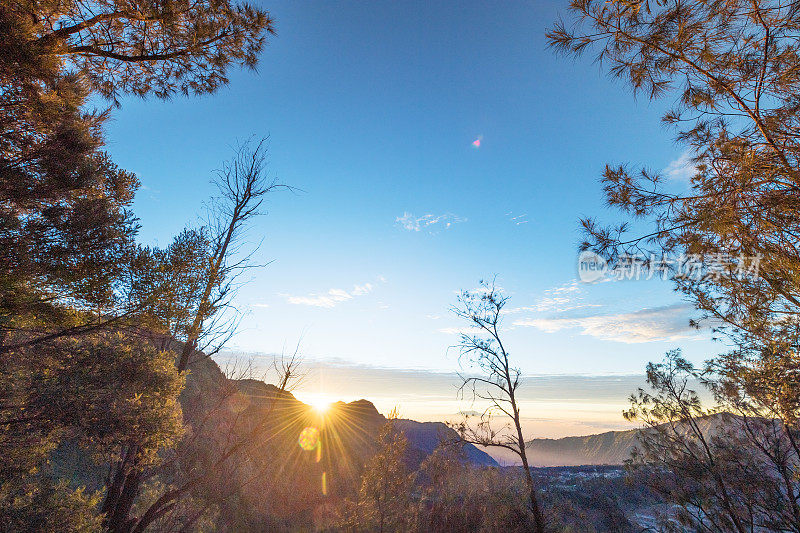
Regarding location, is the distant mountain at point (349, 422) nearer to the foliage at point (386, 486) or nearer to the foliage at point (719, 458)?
the foliage at point (386, 486)

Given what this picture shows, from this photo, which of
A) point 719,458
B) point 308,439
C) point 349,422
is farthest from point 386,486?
point 349,422

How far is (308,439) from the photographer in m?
53.5

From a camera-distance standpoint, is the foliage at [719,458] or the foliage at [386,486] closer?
the foliage at [719,458]

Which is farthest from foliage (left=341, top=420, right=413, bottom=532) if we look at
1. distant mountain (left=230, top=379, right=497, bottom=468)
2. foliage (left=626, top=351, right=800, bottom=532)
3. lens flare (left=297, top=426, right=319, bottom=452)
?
lens flare (left=297, top=426, right=319, bottom=452)

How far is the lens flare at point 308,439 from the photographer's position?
52.2 meters

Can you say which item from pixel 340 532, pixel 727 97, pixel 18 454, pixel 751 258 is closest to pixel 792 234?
pixel 751 258

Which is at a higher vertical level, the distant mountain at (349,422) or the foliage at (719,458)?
the foliage at (719,458)

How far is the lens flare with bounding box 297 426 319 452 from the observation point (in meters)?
52.2

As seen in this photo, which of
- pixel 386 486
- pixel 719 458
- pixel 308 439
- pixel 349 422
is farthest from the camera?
pixel 349 422

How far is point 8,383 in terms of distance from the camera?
6.34m

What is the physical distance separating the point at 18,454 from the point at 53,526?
1.88 metres

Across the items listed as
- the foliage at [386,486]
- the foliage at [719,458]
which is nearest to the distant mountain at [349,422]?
the foliage at [386,486]

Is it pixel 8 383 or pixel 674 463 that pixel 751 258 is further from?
pixel 8 383

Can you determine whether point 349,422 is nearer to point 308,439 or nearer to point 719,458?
point 308,439
